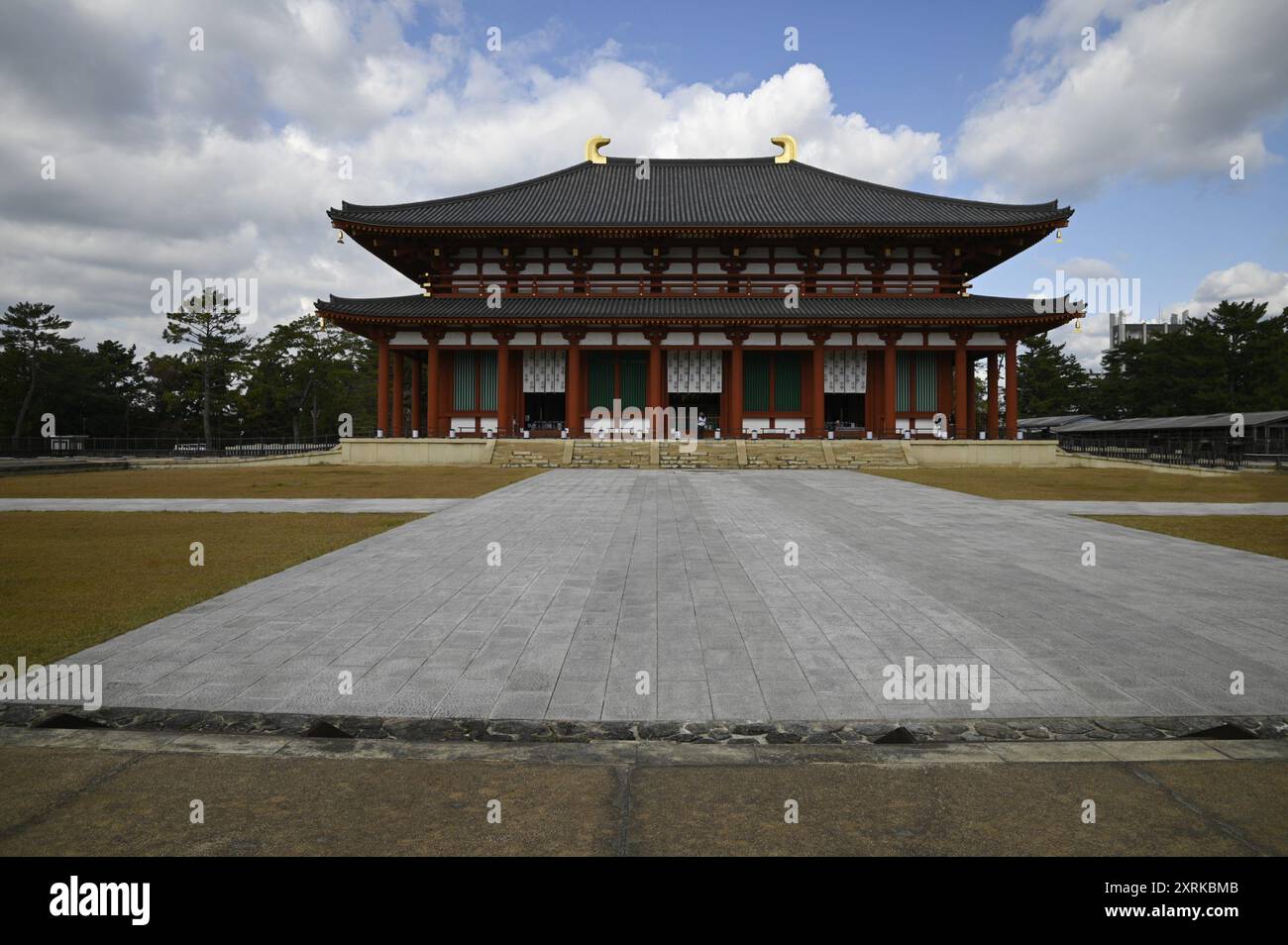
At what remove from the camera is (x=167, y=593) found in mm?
6910

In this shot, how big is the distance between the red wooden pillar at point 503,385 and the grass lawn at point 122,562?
17.7 meters

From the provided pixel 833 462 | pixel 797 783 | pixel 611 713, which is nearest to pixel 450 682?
pixel 611 713

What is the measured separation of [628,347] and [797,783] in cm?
2882

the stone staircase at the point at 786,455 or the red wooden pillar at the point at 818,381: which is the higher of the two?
the red wooden pillar at the point at 818,381

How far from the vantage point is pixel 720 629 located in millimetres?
5828

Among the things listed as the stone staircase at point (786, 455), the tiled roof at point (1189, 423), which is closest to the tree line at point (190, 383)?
the stone staircase at point (786, 455)

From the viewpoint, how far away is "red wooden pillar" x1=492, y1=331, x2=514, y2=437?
1203 inches

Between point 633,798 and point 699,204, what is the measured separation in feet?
114

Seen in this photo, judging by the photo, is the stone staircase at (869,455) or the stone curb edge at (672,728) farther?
the stone staircase at (869,455)

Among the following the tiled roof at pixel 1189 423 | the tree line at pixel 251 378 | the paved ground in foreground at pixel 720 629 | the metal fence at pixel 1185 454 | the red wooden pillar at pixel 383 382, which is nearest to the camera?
the paved ground in foreground at pixel 720 629

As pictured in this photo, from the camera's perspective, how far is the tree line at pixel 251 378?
47.6m

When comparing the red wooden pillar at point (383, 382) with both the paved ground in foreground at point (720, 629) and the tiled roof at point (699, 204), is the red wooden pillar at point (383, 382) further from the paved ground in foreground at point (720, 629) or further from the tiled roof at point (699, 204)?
the paved ground in foreground at point (720, 629)

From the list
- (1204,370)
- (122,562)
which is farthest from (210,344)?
(1204,370)

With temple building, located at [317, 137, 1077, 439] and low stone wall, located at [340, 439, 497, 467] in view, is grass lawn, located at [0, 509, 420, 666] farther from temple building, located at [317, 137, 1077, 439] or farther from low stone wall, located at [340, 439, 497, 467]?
temple building, located at [317, 137, 1077, 439]
